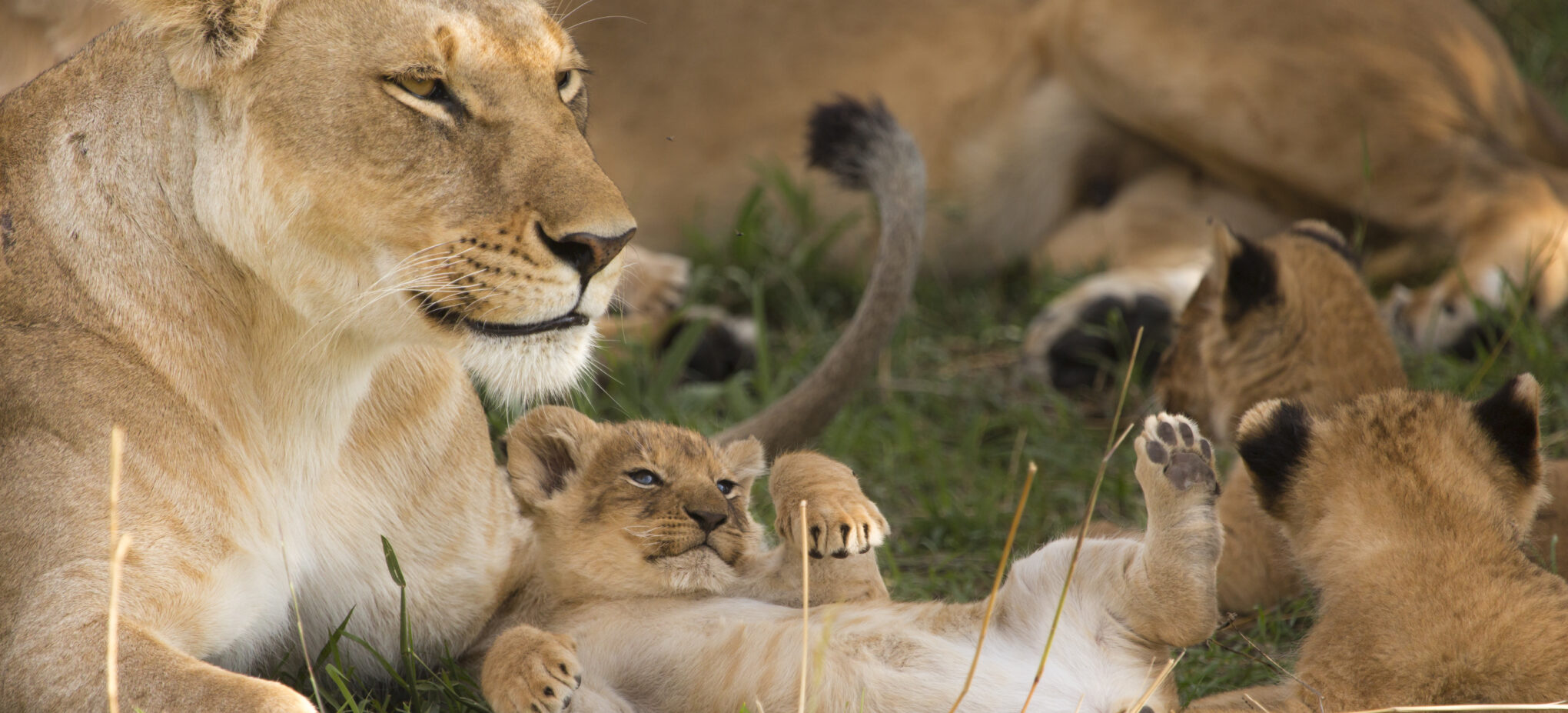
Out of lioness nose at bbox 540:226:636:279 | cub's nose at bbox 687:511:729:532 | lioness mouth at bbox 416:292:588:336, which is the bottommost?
cub's nose at bbox 687:511:729:532

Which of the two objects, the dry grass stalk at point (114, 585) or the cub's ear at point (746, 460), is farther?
the cub's ear at point (746, 460)

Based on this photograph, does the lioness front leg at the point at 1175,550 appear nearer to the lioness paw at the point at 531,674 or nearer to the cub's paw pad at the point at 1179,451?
the cub's paw pad at the point at 1179,451

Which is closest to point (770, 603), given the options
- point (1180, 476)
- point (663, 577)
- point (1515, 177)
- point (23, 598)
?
point (663, 577)

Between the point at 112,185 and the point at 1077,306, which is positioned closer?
the point at 112,185

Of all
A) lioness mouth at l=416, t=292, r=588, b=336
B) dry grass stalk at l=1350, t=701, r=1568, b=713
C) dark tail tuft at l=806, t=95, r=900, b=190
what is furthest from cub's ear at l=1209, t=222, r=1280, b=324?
lioness mouth at l=416, t=292, r=588, b=336

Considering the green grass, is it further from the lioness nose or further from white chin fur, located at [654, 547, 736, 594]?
the lioness nose

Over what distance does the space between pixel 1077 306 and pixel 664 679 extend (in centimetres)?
210

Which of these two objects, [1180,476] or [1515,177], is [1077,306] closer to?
[1515,177]

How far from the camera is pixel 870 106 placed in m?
3.43

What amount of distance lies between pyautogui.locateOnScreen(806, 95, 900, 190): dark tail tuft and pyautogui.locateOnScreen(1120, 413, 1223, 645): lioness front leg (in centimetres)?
133

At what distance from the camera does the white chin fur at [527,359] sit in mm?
1971

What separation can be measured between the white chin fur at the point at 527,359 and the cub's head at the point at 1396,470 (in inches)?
41.7

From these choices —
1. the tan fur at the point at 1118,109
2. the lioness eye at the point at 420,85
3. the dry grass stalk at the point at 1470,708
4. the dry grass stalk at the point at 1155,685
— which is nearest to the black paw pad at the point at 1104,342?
the tan fur at the point at 1118,109

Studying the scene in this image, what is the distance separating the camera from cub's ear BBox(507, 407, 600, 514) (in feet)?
8.20
